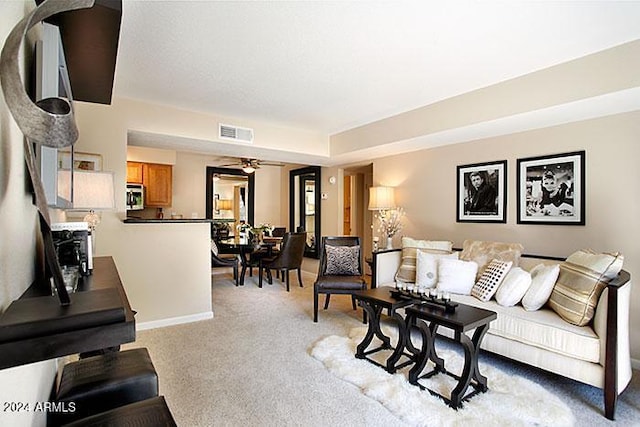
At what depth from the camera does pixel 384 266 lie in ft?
13.2

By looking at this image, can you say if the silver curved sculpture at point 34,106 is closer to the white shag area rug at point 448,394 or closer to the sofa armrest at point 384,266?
the white shag area rug at point 448,394

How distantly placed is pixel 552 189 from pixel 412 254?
5.21 ft

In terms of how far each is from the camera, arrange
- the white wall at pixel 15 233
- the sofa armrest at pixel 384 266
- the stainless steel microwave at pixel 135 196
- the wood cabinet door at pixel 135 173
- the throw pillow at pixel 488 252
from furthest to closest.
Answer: the wood cabinet door at pixel 135 173
the stainless steel microwave at pixel 135 196
the sofa armrest at pixel 384 266
the throw pillow at pixel 488 252
the white wall at pixel 15 233

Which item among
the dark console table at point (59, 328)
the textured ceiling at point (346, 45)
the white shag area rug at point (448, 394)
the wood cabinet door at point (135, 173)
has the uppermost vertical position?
the textured ceiling at point (346, 45)

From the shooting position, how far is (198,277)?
4066mm

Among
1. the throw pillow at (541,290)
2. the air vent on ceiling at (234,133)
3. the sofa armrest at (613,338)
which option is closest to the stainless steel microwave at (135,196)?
the air vent on ceiling at (234,133)

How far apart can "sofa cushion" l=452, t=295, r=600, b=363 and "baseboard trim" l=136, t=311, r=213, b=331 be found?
309 cm

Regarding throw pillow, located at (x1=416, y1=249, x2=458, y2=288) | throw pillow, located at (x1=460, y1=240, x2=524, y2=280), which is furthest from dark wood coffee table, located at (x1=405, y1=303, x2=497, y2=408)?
throw pillow, located at (x1=460, y1=240, x2=524, y2=280)

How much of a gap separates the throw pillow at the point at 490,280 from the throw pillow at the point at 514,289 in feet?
0.30

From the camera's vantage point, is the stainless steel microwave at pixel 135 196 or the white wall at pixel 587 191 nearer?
the white wall at pixel 587 191

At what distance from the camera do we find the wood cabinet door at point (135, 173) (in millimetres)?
6344

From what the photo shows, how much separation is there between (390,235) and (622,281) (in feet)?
8.98

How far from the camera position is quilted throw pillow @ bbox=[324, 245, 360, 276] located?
14.4 feet

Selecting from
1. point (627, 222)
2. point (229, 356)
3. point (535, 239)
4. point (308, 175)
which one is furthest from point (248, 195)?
point (627, 222)
